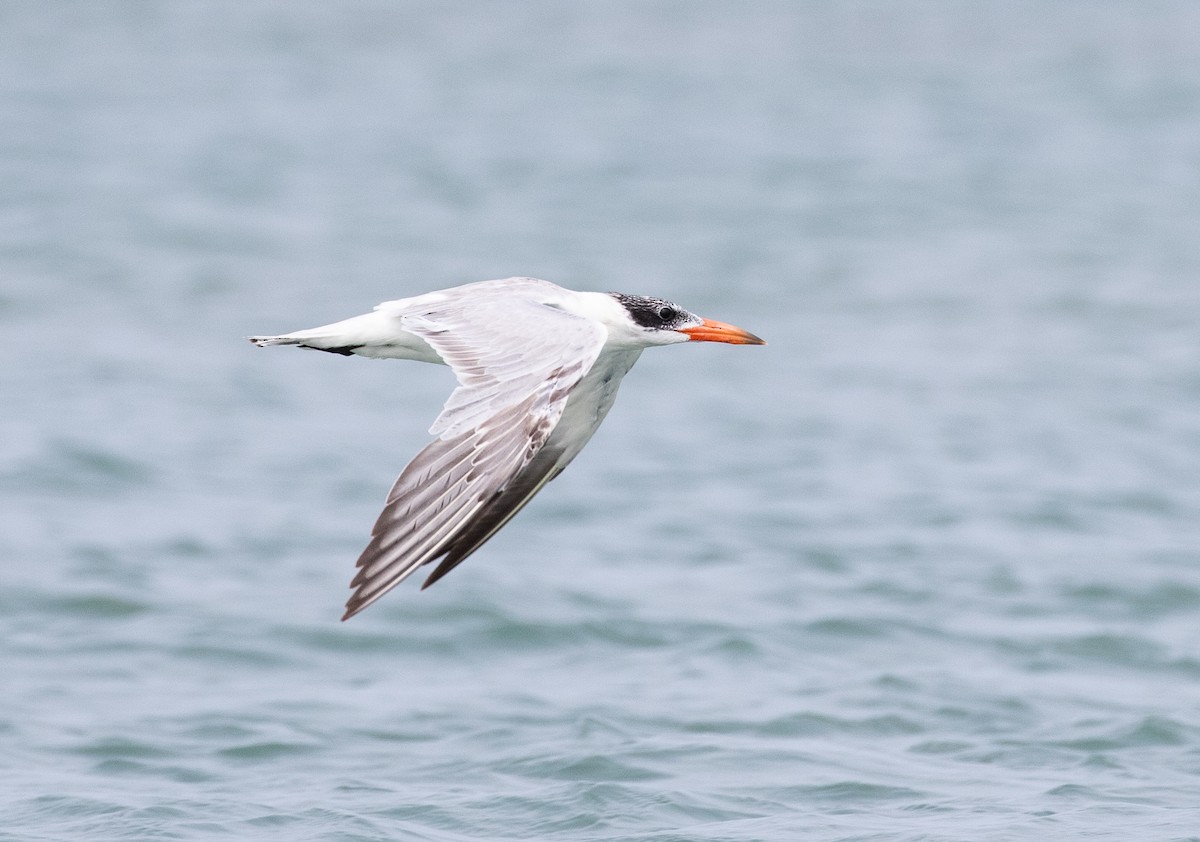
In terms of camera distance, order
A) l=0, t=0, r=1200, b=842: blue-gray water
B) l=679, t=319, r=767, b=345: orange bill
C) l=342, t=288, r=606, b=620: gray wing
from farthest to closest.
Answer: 1. l=0, t=0, r=1200, b=842: blue-gray water
2. l=679, t=319, r=767, b=345: orange bill
3. l=342, t=288, r=606, b=620: gray wing

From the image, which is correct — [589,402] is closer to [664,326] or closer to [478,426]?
[664,326]

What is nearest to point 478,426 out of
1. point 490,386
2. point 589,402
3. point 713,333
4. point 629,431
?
point 490,386

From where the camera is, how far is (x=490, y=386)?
773 centimetres

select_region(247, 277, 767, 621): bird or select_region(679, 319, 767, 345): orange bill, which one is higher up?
select_region(679, 319, 767, 345): orange bill

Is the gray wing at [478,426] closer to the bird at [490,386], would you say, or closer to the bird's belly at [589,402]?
the bird at [490,386]

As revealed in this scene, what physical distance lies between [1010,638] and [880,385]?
5.66m

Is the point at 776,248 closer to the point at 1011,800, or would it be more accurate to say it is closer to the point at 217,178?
the point at 217,178

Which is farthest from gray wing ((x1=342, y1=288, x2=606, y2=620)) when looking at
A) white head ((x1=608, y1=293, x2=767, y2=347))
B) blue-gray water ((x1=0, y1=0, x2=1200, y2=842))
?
blue-gray water ((x1=0, y1=0, x2=1200, y2=842))

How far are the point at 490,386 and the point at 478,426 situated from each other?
0.84 ft

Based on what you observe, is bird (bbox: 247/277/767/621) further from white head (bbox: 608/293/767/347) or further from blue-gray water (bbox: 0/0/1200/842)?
blue-gray water (bbox: 0/0/1200/842)

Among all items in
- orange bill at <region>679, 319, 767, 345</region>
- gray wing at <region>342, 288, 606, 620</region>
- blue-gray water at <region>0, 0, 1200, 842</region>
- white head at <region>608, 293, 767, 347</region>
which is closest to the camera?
gray wing at <region>342, 288, 606, 620</region>

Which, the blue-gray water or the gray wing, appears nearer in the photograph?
the gray wing

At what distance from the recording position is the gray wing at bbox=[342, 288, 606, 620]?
7121 millimetres

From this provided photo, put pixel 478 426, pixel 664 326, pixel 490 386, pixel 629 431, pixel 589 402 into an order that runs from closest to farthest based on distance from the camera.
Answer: pixel 478 426 → pixel 490 386 → pixel 664 326 → pixel 589 402 → pixel 629 431
